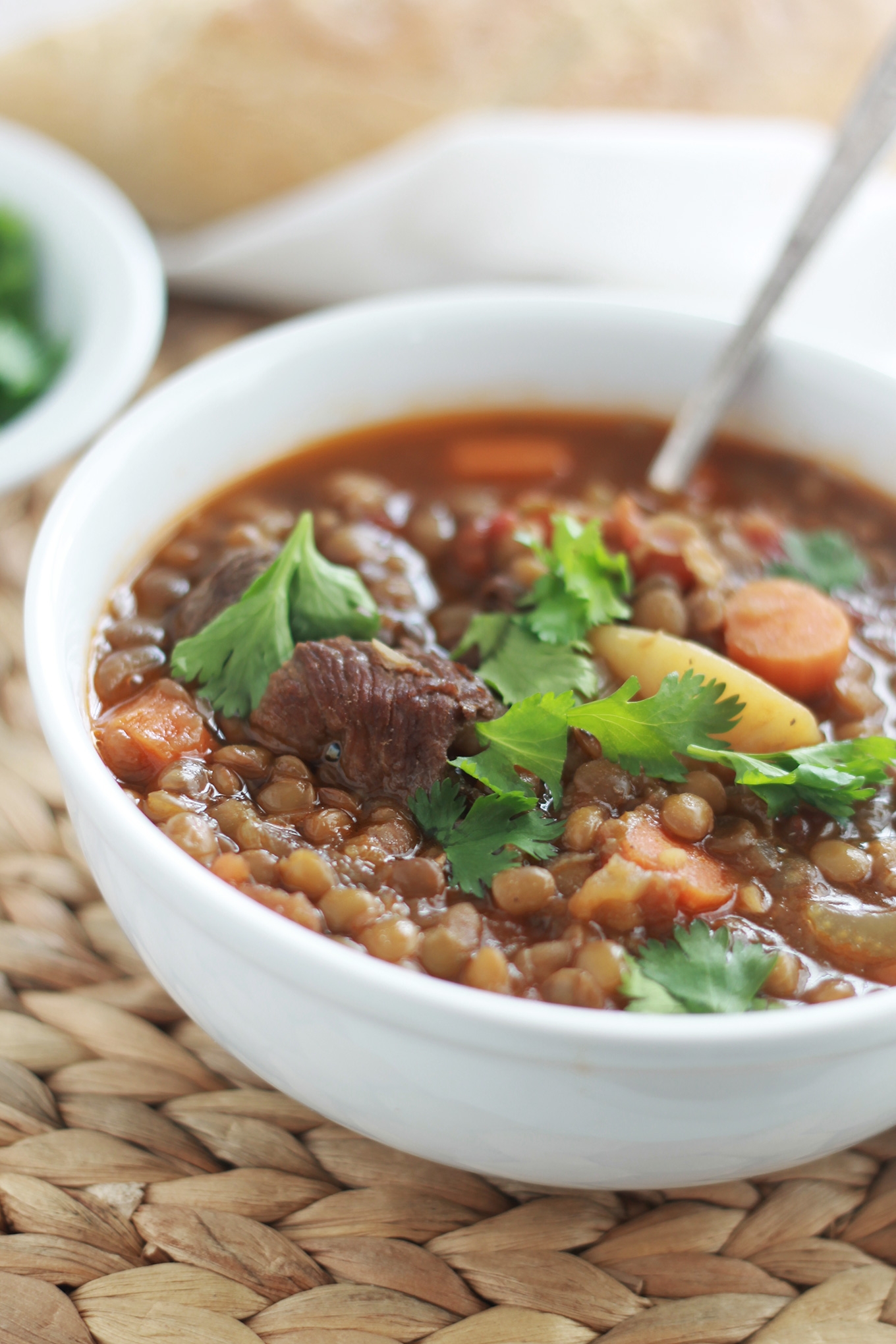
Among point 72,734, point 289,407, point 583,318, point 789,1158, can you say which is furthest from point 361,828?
point 583,318

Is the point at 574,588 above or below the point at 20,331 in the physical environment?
above

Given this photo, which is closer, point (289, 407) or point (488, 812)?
point (488, 812)

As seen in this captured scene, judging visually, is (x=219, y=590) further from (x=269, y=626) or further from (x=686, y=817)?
(x=686, y=817)

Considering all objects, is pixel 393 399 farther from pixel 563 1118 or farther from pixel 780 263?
pixel 563 1118

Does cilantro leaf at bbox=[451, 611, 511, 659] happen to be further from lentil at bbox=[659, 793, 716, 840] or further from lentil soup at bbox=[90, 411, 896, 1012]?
lentil at bbox=[659, 793, 716, 840]

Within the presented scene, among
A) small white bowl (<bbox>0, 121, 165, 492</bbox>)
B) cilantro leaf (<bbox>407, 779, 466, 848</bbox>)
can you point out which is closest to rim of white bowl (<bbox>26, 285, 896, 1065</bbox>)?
cilantro leaf (<bbox>407, 779, 466, 848</bbox>)

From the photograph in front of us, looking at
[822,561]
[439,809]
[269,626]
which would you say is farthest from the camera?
[822,561]

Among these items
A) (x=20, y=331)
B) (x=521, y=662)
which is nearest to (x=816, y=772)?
(x=521, y=662)
